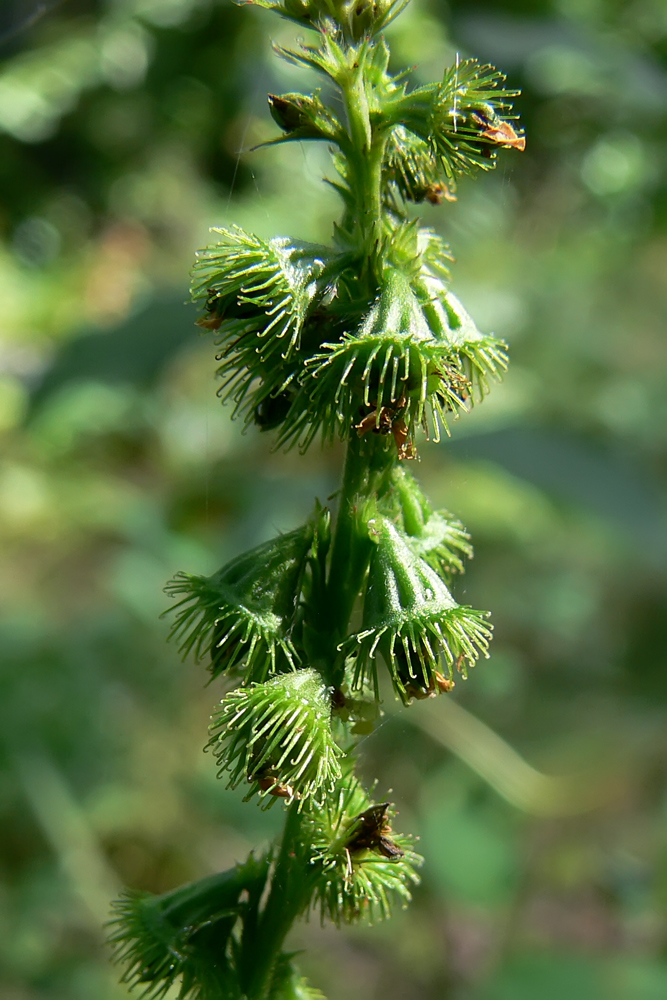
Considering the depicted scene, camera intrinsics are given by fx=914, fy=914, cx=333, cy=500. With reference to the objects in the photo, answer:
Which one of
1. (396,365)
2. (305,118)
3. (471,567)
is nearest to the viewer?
(396,365)

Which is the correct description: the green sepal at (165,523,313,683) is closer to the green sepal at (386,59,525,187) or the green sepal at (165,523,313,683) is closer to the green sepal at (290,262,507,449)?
the green sepal at (290,262,507,449)

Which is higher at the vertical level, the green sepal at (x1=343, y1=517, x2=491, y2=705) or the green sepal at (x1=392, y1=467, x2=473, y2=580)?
the green sepal at (x1=392, y1=467, x2=473, y2=580)

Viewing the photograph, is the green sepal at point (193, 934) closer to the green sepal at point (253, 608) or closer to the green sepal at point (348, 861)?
the green sepal at point (348, 861)

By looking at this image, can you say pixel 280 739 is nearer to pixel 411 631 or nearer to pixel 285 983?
pixel 411 631

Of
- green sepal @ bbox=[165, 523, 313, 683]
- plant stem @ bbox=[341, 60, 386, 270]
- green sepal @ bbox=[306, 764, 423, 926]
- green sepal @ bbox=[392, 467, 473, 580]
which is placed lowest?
green sepal @ bbox=[306, 764, 423, 926]

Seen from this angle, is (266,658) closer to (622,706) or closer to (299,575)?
(299,575)

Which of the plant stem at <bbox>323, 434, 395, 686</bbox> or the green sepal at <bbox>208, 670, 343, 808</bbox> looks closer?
the green sepal at <bbox>208, 670, 343, 808</bbox>

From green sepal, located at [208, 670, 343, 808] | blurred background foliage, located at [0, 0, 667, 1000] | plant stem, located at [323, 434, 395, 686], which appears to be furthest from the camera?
blurred background foliage, located at [0, 0, 667, 1000]

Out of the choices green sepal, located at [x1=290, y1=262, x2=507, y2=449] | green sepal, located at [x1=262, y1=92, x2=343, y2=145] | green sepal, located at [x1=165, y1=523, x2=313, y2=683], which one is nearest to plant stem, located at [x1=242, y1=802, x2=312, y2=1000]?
green sepal, located at [x1=165, y1=523, x2=313, y2=683]

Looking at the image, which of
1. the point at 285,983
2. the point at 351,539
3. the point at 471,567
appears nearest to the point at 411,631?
the point at 351,539

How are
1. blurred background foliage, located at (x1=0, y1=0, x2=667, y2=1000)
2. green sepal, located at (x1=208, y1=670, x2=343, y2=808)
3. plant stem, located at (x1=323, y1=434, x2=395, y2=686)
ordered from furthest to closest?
blurred background foliage, located at (x1=0, y1=0, x2=667, y2=1000), plant stem, located at (x1=323, y1=434, x2=395, y2=686), green sepal, located at (x1=208, y1=670, x2=343, y2=808)
